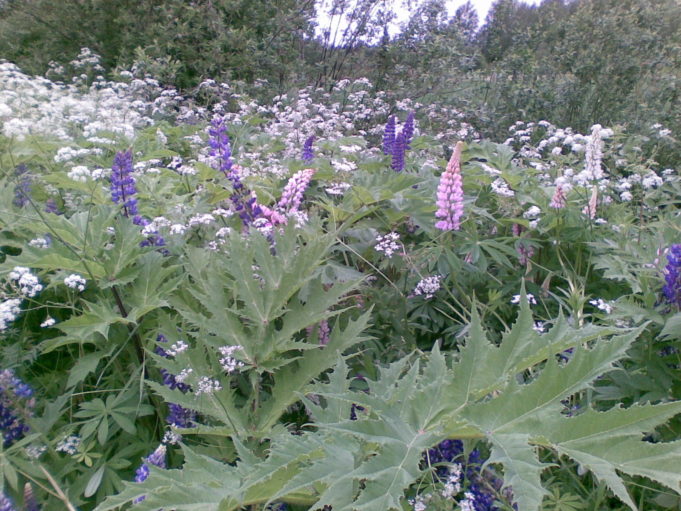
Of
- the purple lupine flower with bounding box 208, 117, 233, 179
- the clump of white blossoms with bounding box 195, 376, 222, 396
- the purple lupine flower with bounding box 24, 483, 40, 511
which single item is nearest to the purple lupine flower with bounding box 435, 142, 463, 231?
the purple lupine flower with bounding box 208, 117, 233, 179

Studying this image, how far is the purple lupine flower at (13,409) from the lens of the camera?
139cm

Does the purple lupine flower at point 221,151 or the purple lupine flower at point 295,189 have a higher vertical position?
the purple lupine flower at point 221,151

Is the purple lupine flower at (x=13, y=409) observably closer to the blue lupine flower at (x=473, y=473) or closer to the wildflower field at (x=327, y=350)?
the wildflower field at (x=327, y=350)

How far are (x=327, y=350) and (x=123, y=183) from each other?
102 cm

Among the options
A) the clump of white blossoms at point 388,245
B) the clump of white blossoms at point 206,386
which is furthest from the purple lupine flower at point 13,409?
the clump of white blossoms at point 388,245

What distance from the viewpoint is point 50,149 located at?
289cm

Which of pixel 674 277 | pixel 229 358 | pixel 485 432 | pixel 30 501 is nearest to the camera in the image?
pixel 485 432

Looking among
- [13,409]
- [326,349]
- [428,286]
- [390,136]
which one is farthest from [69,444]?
[390,136]

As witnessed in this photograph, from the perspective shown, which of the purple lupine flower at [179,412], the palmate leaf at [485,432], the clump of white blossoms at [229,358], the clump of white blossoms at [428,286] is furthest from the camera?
the clump of white blossoms at [428,286]

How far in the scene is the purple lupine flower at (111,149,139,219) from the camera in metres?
1.87

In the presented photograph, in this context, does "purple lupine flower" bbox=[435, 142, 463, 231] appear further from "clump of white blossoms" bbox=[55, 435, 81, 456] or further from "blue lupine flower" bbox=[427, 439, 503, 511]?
"clump of white blossoms" bbox=[55, 435, 81, 456]

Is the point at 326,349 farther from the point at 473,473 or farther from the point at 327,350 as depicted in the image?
the point at 473,473

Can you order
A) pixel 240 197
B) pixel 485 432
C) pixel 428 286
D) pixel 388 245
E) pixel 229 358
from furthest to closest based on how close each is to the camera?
pixel 388 245, pixel 240 197, pixel 428 286, pixel 229 358, pixel 485 432

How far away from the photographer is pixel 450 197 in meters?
1.86
